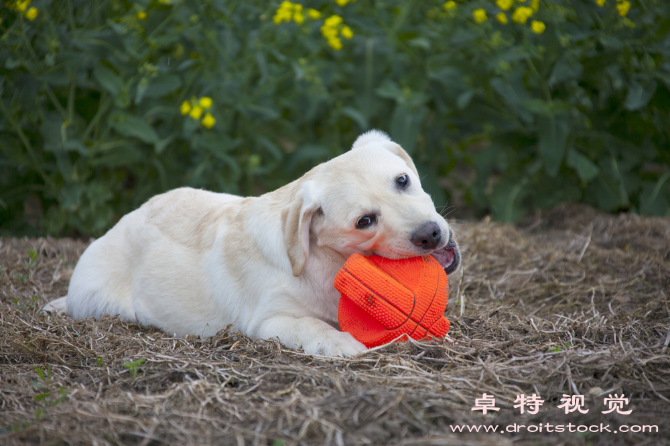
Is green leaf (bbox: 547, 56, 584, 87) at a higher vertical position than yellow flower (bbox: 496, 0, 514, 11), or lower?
lower

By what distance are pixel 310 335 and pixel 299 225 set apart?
1.88 feet

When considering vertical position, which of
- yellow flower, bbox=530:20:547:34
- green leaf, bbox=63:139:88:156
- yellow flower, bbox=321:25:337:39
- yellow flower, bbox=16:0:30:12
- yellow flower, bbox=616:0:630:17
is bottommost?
green leaf, bbox=63:139:88:156

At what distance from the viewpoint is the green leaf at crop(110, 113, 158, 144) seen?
523 centimetres

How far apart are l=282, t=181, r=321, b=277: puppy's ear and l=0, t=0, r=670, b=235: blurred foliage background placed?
97.5 inches

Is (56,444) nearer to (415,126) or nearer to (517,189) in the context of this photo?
(415,126)

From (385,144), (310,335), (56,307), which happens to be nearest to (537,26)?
(385,144)

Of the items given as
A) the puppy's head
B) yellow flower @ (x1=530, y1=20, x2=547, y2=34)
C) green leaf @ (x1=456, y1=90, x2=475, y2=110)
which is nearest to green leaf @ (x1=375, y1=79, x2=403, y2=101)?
green leaf @ (x1=456, y1=90, x2=475, y2=110)

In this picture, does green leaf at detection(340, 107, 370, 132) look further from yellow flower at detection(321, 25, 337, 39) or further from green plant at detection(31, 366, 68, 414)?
green plant at detection(31, 366, 68, 414)

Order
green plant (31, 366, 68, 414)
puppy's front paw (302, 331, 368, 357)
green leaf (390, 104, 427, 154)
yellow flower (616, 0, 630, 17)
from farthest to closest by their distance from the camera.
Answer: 1. green leaf (390, 104, 427, 154)
2. yellow flower (616, 0, 630, 17)
3. puppy's front paw (302, 331, 368, 357)
4. green plant (31, 366, 68, 414)

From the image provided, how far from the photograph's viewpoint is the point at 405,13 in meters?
5.91

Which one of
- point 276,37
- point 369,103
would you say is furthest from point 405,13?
point 276,37

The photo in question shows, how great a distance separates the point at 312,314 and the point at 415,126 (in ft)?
10.1
